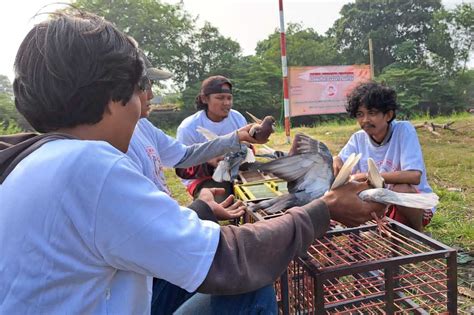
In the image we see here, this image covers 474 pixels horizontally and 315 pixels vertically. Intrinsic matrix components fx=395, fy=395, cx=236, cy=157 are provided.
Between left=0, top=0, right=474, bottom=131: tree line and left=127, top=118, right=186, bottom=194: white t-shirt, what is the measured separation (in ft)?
43.5

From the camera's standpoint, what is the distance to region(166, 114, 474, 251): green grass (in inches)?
123

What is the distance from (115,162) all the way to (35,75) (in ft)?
0.97

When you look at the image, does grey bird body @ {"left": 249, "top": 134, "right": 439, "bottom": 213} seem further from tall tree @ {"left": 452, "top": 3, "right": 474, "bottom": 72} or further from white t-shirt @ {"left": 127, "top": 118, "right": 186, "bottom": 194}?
tall tree @ {"left": 452, "top": 3, "right": 474, "bottom": 72}

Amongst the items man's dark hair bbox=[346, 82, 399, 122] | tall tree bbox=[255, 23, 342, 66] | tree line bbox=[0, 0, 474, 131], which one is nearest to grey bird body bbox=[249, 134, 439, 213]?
man's dark hair bbox=[346, 82, 399, 122]

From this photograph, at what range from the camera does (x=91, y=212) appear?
2.70ft

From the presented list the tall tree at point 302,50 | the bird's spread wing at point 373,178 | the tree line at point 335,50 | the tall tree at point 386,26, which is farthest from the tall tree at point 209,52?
the bird's spread wing at point 373,178

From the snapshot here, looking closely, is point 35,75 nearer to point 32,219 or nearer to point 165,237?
point 32,219

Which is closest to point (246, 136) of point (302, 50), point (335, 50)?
point (302, 50)

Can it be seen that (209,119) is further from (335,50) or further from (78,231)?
(335,50)

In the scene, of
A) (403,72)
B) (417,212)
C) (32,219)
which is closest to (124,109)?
(32,219)

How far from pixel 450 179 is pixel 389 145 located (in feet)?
8.80

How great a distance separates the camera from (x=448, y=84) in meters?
Answer: 20.9

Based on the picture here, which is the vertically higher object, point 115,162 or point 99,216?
point 115,162

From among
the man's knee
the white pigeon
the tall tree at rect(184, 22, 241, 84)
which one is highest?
the tall tree at rect(184, 22, 241, 84)
